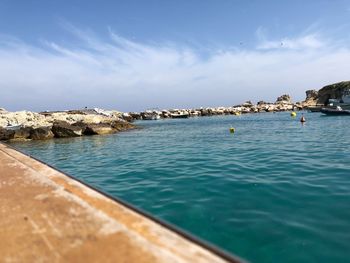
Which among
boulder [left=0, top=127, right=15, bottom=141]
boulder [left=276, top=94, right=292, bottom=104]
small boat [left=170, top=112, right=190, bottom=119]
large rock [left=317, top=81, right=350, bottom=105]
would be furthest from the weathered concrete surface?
boulder [left=276, top=94, right=292, bottom=104]

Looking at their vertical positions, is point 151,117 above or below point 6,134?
below

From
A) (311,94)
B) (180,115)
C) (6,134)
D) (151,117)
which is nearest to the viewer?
(6,134)

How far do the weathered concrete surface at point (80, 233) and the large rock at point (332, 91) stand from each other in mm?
102153

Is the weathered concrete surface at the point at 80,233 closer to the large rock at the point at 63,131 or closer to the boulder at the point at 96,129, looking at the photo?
the large rock at the point at 63,131

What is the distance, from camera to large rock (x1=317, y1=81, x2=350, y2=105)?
3743 inches

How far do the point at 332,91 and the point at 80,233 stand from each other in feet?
365

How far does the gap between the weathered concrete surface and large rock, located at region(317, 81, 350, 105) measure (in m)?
102

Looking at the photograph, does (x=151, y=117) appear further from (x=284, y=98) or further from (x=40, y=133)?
(x=284, y=98)

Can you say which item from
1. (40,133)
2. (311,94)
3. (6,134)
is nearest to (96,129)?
(40,133)

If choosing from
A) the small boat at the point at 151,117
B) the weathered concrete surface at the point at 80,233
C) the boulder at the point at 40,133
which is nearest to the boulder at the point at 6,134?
the boulder at the point at 40,133

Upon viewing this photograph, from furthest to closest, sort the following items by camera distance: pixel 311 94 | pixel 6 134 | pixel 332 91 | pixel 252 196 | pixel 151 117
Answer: pixel 311 94, pixel 332 91, pixel 151 117, pixel 6 134, pixel 252 196

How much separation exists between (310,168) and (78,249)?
32.9ft

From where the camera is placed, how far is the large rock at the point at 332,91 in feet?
312

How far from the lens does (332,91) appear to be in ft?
330
